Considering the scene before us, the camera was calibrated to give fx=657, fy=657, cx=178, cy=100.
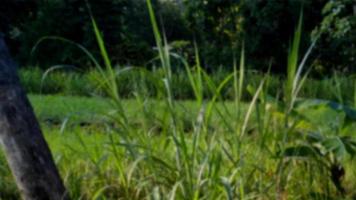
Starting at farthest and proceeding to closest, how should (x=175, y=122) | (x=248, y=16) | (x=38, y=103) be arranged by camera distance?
(x=248, y=16) < (x=38, y=103) < (x=175, y=122)

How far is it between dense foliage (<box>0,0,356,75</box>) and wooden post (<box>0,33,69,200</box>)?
45.2ft

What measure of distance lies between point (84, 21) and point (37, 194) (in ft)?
52.6

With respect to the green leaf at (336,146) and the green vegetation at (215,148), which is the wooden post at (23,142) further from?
the green leaf at (336,146)

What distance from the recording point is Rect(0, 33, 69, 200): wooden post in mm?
2979

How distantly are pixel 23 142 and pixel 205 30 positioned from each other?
1613 cm

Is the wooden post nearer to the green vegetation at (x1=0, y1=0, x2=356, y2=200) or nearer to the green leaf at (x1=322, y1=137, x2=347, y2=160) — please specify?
the green vegetation at (x1=0, y1=0, x2=356, y2=200)

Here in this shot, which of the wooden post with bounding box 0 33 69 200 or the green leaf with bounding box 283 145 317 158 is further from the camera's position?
the green leaf with bounding box 283 145 317 158

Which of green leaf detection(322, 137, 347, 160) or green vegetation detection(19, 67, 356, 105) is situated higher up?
green leaf detection(322, 137, 347, 160)

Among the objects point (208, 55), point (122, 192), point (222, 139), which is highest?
point (222, 139)

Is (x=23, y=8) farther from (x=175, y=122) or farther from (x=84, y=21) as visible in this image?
(x=175, y=122)

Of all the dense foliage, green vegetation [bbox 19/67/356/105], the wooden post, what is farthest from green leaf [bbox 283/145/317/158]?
the dense foliage

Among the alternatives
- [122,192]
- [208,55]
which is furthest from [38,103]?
[208,55]

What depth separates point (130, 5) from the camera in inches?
819

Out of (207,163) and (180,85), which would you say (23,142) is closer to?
(207,163)
